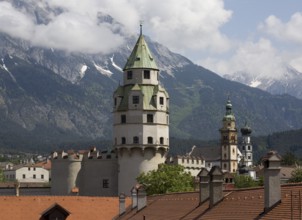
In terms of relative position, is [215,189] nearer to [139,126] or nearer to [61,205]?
[61,205]

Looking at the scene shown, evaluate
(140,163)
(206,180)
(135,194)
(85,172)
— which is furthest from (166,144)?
(206,180)

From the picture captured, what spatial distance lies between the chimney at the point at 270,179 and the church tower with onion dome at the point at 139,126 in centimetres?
7666

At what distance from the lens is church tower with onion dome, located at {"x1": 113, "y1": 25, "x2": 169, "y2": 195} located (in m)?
110

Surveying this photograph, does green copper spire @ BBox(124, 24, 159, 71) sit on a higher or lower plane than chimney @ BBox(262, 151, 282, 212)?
higher

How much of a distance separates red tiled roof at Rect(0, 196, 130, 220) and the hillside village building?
42.2 m

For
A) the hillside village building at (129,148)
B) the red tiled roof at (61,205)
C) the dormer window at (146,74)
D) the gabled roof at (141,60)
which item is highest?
the gabled roof at (141,60)

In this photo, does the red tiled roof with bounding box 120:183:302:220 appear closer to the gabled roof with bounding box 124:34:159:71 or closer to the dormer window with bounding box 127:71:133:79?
the gabled roof with bounding box 124:34:159:71

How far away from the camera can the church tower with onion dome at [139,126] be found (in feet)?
359

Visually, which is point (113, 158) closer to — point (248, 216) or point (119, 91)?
point (119, 91)

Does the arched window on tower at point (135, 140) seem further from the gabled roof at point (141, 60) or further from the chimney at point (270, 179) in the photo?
the chimney at point (270, 179)

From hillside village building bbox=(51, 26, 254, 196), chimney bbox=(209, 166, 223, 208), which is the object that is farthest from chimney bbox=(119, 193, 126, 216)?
hillside village building bbox=(51, 26, 254, 196)

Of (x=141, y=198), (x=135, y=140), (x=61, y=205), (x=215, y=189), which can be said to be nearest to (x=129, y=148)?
(x=135, y=140)

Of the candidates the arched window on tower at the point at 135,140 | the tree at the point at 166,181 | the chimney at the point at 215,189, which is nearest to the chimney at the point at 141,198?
the chimney at the point at 215,189

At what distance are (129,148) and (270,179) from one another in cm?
7821
